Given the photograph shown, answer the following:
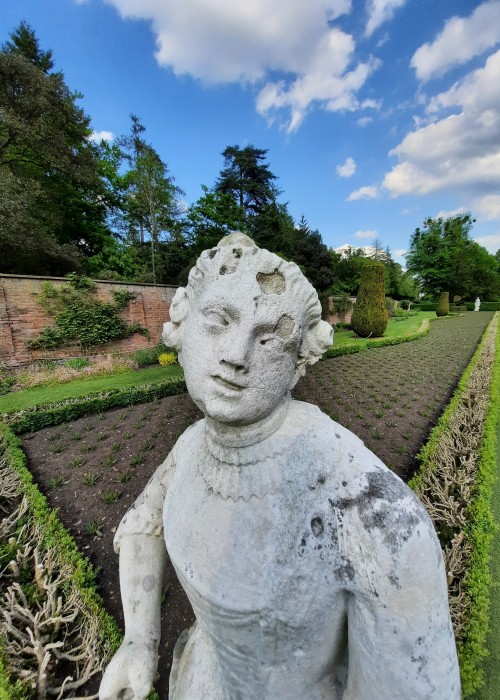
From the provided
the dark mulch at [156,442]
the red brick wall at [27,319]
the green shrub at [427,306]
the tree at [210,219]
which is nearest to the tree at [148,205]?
the tree at [210,219]

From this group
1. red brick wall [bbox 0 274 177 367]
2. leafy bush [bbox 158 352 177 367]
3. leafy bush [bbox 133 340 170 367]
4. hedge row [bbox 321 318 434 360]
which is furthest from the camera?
hedge row [bbox 321 318 434 360]

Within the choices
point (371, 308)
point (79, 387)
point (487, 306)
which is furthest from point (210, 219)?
point (487, 306)

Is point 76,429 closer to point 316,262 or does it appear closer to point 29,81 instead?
point 29,81

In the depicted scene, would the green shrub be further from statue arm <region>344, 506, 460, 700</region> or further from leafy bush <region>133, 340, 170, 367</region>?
statue arm <region>344, 506, 460, 700</region>

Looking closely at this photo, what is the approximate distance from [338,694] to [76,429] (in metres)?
6.86

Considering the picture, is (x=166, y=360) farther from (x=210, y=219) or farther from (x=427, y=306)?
(x=427, y=306)

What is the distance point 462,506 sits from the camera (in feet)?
12.2

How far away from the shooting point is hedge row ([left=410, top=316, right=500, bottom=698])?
2275mm

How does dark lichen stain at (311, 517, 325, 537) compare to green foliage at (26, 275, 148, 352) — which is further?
green foliage at (26, 275, 148, 352)

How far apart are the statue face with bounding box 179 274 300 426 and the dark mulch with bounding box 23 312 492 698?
304 centimetres

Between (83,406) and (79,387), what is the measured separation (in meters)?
2.43

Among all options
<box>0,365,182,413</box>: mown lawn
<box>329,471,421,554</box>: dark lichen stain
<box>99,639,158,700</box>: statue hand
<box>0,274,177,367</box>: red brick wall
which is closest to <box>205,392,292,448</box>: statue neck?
<box>329,471,421,554</box>: dark lichen stain

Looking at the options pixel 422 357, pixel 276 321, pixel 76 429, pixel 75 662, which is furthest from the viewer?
pixel 422 357

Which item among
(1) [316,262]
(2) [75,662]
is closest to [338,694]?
(2) [75,662]
